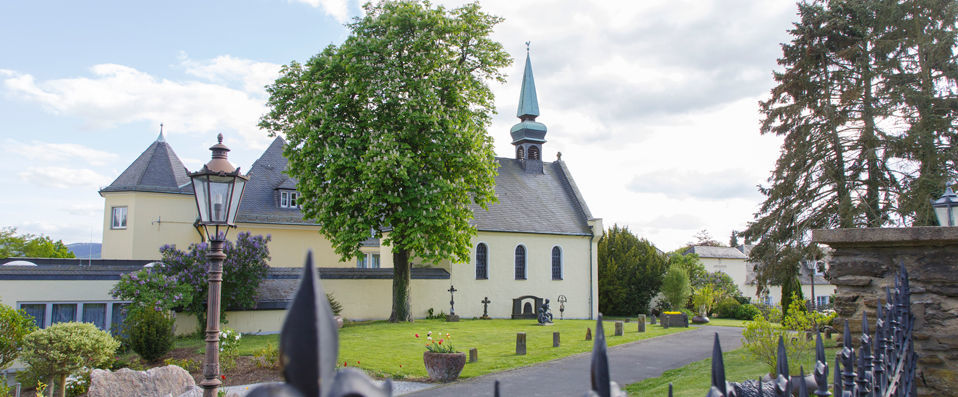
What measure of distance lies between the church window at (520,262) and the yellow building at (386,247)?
0.05 meters

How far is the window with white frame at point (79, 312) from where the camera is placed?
16.7m

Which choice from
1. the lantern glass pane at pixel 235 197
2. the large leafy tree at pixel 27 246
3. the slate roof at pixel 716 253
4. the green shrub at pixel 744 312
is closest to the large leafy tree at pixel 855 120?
the green shrub at pixel 744 312

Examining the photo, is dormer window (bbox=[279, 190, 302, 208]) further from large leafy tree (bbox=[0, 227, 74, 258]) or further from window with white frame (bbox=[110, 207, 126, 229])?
large leafy tree (bbox=[0, 227, 74, 258])

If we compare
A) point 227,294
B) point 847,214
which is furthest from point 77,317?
point 847,214

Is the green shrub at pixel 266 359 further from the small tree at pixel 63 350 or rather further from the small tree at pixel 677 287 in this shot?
the small tree at pixel 677 287

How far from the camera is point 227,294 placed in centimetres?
1966

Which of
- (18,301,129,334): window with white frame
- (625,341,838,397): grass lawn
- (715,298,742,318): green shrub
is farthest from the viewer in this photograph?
(715,298,742,318): green shrub

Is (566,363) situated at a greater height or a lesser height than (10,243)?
lesser

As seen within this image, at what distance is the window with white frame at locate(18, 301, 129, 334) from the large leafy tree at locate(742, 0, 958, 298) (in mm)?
21908

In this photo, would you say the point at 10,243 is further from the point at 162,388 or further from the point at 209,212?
the point at 209,212

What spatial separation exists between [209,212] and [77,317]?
40.8ft

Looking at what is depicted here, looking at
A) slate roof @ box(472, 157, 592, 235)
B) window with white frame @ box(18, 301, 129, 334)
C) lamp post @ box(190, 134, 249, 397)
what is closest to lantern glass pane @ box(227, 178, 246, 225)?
lamp post @ box(190, 134, 249, 397)

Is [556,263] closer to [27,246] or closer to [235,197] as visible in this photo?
[235,197]

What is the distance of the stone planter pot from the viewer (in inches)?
491
